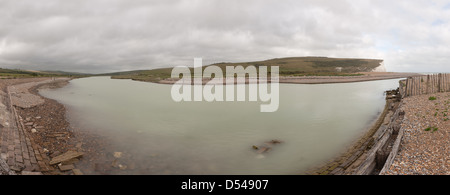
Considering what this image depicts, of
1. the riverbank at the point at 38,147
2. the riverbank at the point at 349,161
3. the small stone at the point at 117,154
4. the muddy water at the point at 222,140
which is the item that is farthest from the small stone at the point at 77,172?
the riverbank at the point at 349,161

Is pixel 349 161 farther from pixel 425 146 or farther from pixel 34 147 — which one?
pixel 34 147

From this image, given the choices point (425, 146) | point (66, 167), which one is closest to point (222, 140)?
point (66, 167)

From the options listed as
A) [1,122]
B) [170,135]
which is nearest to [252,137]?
[170,135]

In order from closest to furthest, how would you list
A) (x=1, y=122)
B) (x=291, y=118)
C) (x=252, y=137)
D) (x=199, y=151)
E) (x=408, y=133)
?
(x=408, y=133)
(x=199, y=151)
(x=1, y=122)
(x=252, y=137)
(x=291, y=118)

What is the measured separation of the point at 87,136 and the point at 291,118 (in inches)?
589

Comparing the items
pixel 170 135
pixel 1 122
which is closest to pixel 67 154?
pixel 170 135

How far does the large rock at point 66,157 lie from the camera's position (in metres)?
8.95

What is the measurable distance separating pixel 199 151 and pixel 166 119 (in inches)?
344

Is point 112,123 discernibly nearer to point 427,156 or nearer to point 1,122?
point 1,122

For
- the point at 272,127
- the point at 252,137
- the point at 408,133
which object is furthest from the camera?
the point at 272,127

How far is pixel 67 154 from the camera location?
379 inches
